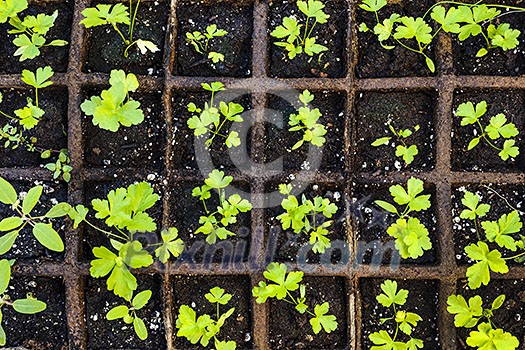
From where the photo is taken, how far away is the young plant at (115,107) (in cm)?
142

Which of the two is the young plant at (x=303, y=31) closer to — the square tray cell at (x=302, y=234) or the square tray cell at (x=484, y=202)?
the square tray cell at (x=302, y=234)

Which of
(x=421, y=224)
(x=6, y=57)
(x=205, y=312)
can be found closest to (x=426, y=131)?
(x=421, y=224)

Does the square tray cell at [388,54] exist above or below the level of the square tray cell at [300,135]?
above

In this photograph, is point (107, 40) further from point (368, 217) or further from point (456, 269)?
point (456, 269)

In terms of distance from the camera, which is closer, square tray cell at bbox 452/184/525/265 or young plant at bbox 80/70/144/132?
young plant at bbox 80/70/144/132

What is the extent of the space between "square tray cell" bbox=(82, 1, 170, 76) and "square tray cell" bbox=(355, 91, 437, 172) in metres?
0.55

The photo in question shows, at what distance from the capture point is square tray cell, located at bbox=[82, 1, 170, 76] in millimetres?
1555

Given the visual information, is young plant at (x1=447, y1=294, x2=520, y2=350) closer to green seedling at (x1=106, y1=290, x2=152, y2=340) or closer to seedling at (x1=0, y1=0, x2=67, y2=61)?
green seedling at (x1=106, y1=290, x2=152, y2=340)

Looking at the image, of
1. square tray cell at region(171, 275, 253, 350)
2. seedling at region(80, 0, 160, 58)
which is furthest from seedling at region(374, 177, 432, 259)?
seedling at region(80, 0, 160, 58)

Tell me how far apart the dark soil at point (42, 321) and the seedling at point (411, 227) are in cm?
88

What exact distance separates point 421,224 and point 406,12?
Result: 1.84 feet

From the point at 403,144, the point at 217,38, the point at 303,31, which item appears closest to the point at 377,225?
the point at 403,144

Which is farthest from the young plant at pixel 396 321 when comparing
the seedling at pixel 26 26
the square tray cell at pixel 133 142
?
the seedling at pixel 26 26

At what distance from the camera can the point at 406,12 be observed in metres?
1.55
